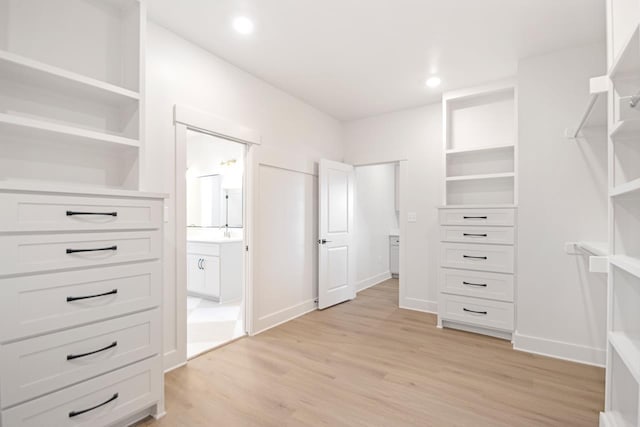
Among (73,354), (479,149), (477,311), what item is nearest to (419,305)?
(477,311)

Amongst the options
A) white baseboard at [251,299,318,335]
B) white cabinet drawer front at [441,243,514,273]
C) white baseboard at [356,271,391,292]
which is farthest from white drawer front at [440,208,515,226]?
white baseboard at [356,271,391,292]

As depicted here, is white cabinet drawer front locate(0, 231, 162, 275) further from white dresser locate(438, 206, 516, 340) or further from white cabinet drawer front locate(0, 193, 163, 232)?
white dresser locate(438, 206, 516, 340)

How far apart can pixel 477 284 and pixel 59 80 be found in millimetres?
3707

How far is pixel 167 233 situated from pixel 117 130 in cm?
82

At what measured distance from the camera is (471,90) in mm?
3525

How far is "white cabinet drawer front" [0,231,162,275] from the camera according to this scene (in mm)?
1341

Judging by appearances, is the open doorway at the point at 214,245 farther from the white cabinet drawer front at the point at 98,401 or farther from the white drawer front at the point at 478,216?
the white drawer front at the point at 478,216

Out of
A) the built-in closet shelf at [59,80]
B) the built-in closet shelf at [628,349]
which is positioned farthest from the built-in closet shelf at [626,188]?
the built-in closet shelf at [59,80]

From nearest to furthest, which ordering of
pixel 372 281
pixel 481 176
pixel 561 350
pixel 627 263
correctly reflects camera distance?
pixel 627 263 < pixel 561 350 < pixel 481 176 < pixel 372 281

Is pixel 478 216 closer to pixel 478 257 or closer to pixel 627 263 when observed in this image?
pixel 478 257

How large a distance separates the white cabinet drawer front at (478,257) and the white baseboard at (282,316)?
5.65ft

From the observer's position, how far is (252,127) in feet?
10.7

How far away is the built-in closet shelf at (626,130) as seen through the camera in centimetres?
128

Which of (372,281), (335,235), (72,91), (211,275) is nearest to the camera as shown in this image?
(72,91)
